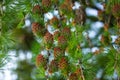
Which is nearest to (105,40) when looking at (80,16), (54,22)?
(80,16)

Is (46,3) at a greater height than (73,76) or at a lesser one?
greater

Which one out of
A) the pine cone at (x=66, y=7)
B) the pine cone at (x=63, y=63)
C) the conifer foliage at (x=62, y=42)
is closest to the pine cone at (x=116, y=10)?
the conifer foliage at (x=62, y=42)

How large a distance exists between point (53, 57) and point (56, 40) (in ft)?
0.21

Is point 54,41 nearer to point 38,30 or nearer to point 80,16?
point 38,30

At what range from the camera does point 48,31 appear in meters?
1.13

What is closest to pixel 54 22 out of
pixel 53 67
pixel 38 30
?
pixel 38 30

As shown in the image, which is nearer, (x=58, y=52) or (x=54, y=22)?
(x=58, y=52)

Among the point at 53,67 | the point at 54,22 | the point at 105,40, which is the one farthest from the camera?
the point at 105,40

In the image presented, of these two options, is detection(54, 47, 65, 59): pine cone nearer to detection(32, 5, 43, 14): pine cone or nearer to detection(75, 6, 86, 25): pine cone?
detection(32, 5, 43, 14): pine cone

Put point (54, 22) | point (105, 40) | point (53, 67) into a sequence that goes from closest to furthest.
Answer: point (53, 67)
point (54, 22)
point (105, 40)

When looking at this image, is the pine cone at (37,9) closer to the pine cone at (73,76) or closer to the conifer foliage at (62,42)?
the conifer foliage at (62,42)

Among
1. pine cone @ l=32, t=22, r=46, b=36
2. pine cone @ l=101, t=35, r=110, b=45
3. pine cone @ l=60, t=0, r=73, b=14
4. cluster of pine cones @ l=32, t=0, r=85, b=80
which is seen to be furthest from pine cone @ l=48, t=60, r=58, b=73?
pine cone @ l=101, t=35, r=110, b=45

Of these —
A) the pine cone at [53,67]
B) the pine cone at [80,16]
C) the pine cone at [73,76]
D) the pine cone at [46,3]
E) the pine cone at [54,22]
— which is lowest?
the pine cone at [73,76]

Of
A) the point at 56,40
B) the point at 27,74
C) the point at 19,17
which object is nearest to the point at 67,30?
the point at 56,40
